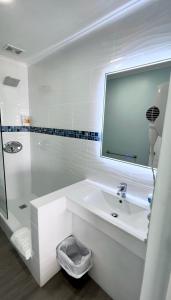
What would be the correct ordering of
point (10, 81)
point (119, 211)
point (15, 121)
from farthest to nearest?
point (15, 121)
point (10, 81)
point (119, 211)

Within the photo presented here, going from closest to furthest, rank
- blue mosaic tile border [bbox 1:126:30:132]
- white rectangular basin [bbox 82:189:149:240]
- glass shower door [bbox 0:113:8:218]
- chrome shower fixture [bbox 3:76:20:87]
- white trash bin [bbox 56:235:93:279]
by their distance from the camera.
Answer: white rectangular basin [bbox 82:189:149:240]
white trash bin [bbox 56:235:93:279]
glass shower door [bbox 0:113:8:218]
chrome shower fixture [bbox 3:76:20:87]
blue mosaic tile border [bbox 1:126:30:132]

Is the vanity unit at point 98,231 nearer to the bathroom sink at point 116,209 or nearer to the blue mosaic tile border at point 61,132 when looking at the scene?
the bathroom sink at point 116,209

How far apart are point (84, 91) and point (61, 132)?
582 millimetres

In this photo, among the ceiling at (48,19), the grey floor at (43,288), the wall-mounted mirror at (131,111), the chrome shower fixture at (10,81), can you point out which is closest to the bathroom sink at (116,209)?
the wall-mounted mirror at (131,111)

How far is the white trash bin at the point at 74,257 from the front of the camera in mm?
1243

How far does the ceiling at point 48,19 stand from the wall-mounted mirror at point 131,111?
18.7 inches

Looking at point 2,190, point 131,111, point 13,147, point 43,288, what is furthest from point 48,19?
point 43,288

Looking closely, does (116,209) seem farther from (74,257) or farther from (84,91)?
(84,91)

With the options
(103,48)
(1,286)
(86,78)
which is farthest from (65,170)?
(103,48)

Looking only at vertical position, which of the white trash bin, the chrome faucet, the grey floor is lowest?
the grey floor

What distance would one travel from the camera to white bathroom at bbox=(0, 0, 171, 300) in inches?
43.2

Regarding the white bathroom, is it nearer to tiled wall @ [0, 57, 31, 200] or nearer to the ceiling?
the ceiling

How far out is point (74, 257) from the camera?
1.47 m

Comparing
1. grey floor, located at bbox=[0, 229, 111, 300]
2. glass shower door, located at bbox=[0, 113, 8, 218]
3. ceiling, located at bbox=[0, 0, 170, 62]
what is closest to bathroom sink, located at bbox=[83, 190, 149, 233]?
grey floor, located at bbox=[0, 229, 111, 300]
